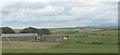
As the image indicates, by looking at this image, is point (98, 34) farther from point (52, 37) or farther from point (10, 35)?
point (10, 35)

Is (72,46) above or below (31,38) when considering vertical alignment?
below

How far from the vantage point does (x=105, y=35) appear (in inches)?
1451

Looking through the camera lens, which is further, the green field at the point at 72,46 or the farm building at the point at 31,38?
the farm building at the point at 31,38

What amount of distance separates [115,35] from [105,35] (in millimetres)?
3867

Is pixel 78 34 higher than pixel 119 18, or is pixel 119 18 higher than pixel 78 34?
pixel 119 18

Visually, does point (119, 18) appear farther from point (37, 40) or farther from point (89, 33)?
point (89, 33)

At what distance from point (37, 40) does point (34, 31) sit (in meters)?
3.32

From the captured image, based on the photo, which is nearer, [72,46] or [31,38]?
[72,46]

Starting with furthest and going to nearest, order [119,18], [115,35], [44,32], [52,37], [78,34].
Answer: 1. [78,34]
2. [44,32]
3. [52,37]
4. [115,35]
5. [119,18]

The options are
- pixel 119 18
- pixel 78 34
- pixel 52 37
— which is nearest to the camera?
pixel 119 18

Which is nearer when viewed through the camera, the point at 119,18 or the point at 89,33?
the point at 119,18

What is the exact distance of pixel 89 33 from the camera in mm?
41969

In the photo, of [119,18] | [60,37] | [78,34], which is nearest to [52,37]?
[60,37]

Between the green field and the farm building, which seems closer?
the green field
